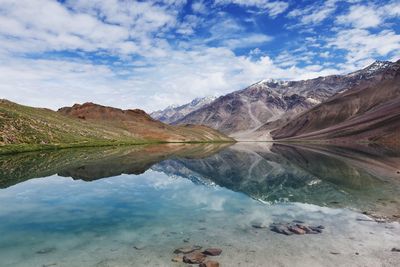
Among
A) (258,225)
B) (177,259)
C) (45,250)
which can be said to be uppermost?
(45,250)

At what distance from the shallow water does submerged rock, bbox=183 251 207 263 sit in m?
0.84

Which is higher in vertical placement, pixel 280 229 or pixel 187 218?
pixel 187 218

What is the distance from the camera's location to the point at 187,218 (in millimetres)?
26281

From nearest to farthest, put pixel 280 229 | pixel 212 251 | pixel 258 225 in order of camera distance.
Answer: pixel 212 251 → pixel 280 229 → pixel 258 225

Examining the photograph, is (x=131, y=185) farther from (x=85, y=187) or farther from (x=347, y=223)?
(x=347, y=223)

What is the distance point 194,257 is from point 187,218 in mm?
8915

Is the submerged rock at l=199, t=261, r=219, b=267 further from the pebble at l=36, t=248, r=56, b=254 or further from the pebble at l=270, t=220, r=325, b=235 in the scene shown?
the pebble at l=36, t=248, r=56, b=254

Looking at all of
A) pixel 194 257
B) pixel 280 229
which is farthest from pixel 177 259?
pixel 280 229

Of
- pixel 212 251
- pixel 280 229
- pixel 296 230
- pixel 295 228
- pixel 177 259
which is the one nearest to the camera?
pixel 177 259

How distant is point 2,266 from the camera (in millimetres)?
16469

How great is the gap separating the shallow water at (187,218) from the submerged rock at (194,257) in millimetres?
845

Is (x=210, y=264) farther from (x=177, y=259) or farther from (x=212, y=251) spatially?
(x=212, y=251)

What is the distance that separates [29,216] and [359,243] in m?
21.9

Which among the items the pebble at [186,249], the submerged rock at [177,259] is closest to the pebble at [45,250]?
the pebble at [186,249]
